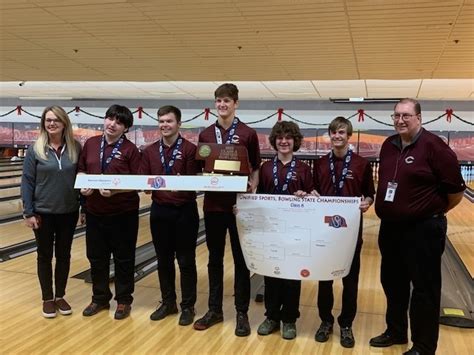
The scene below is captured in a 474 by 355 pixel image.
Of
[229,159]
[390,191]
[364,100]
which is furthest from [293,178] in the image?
[364,100]

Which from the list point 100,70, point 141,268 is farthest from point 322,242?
point 100,70

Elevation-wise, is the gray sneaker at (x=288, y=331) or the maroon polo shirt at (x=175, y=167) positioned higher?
the maroon polo shirt at (x=175, y=167)

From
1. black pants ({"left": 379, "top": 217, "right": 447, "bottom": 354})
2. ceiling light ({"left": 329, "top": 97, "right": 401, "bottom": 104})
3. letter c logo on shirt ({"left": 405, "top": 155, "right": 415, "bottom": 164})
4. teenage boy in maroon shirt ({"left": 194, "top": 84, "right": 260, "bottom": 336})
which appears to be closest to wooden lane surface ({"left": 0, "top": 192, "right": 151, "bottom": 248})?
teenage boy in maroon shirt ({"left": 194, "top": 84, "right": 260, "bottom": 336})

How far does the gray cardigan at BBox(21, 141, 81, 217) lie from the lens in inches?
122

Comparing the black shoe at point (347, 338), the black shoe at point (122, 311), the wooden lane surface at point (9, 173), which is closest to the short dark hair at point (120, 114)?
the black shoe at point (122, 311)

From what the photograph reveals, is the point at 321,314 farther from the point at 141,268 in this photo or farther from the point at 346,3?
the point at 346,3

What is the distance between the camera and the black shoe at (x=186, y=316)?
311cm

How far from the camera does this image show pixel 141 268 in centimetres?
454

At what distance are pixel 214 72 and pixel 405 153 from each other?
4943 mm

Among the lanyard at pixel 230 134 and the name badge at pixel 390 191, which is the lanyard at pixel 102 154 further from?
the name badge at pixel 390 191

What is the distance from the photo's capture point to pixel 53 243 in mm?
3242

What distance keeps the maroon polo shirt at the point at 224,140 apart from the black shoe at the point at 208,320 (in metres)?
0.71

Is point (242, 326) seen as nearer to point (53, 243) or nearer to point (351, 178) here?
point (351, 178)

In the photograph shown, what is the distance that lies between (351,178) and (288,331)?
40.7 inches
